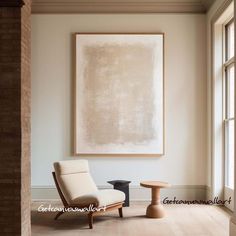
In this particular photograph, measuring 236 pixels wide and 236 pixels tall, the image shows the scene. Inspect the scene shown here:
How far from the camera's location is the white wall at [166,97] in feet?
21.9

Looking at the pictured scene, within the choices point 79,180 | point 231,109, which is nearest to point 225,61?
point 231,109

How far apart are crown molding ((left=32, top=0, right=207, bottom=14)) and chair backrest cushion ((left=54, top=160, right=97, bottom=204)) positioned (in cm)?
278

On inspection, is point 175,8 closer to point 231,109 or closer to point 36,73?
point 231,109

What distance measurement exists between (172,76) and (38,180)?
296 cm

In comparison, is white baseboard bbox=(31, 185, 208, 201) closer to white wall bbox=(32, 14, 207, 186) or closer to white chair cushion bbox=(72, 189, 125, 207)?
white wall bbox=(32, 14, 207, 186)

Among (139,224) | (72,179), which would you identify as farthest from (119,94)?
(139,224)

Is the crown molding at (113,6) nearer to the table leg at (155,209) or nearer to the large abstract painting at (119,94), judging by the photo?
the large abstract painting at (119,94)

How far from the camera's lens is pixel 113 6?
669cm

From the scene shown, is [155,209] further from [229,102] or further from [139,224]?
[229,102]

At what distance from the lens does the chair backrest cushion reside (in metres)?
5.12

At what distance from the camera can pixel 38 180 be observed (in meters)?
6.69

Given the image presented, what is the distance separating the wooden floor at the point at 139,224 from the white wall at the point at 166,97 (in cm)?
90

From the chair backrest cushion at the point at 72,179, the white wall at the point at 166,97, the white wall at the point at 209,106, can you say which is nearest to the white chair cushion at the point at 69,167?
the chair backrest cushion at the point at 72,179

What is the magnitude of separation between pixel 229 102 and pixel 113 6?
2574mm
